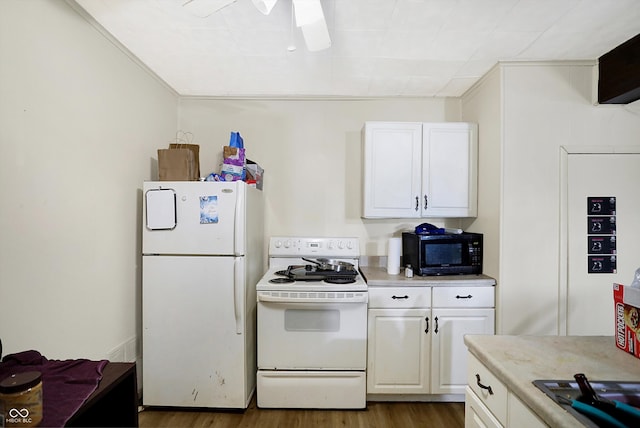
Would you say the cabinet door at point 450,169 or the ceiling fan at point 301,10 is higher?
the ceiling fan at point 301,10

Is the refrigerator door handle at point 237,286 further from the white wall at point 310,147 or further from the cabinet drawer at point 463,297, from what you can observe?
the cabinet drawer at point 463,297

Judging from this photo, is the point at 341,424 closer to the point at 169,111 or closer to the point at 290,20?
the point at 290,20

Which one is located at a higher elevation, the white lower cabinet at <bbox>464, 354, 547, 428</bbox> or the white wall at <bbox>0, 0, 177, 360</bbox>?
the white wall at <bbox>0, 0, 177, 360</bbox>

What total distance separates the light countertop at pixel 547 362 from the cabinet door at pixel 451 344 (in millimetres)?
1049

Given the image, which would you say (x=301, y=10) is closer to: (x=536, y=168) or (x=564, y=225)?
(x=536, y=168)

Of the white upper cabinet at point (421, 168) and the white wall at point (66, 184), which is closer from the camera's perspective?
the white wall at point (66, 184)

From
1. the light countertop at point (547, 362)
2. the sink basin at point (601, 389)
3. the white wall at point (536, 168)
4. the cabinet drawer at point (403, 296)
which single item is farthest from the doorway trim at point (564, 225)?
the sink basin at point (601, 389)

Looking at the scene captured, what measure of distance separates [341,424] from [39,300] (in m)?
1.87

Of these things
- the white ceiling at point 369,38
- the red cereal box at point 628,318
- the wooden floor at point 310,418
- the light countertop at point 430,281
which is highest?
the white ceiling at point 369,38

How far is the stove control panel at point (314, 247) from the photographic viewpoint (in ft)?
9.44

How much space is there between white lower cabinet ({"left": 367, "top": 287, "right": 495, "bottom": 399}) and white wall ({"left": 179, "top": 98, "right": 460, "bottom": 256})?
2.25 feet

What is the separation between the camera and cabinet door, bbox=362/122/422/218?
2.62 meters

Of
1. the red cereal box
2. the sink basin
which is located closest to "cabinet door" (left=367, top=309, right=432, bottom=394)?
the red cereal box

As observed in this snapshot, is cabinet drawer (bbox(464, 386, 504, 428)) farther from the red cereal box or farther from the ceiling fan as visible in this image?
the ceiling fan
